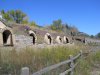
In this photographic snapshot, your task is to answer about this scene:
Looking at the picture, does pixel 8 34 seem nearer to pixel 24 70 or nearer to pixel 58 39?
pixel 58 39

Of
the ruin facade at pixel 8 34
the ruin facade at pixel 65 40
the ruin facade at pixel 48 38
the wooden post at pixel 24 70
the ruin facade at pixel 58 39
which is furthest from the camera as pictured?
the ruin facade at pixel 65 40

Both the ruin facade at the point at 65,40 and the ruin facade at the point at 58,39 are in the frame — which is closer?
the ruin facade at the point at 58,39

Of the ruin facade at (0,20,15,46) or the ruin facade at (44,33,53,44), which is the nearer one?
the ruin facade at (0,20,15,46)

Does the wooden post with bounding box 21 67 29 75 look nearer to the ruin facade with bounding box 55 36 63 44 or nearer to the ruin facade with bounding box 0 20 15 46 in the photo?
the ruin facade with bounding box 0 20 15 46

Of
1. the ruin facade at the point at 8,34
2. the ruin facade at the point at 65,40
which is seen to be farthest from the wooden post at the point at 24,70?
the ruin facade at the point at 65,40

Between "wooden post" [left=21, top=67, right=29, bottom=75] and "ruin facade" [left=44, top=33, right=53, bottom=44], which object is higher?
"ruin facade" [left=44, top=33, right=53, bottom=44]

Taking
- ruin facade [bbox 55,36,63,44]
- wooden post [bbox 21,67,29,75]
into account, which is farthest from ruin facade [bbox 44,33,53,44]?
wooden post [bbox 21,67,29,75]

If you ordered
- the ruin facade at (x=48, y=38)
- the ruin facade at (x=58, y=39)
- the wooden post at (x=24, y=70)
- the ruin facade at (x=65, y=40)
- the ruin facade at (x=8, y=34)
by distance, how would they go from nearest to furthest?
the wooden post at (x=24, y=70) → the ruin facade at (x=8, y=34) → the ruin facade at (x=48, y=38) → the ruin facade at (x=58, y=39) → the ruin facade at (x=65, y=40)

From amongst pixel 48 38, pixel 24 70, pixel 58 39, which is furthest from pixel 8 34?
pixel 24 70

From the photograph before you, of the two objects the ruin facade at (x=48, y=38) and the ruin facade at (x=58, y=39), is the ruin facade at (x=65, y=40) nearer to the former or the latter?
the ruin facade at (x=58, y=39)

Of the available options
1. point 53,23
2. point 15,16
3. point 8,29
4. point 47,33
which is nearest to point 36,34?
point 47,33

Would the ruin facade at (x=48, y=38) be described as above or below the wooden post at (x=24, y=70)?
above

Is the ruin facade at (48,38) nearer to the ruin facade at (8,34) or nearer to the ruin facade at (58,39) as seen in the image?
the ruin facade at (58,39)

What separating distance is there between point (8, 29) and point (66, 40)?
23.6 meters
